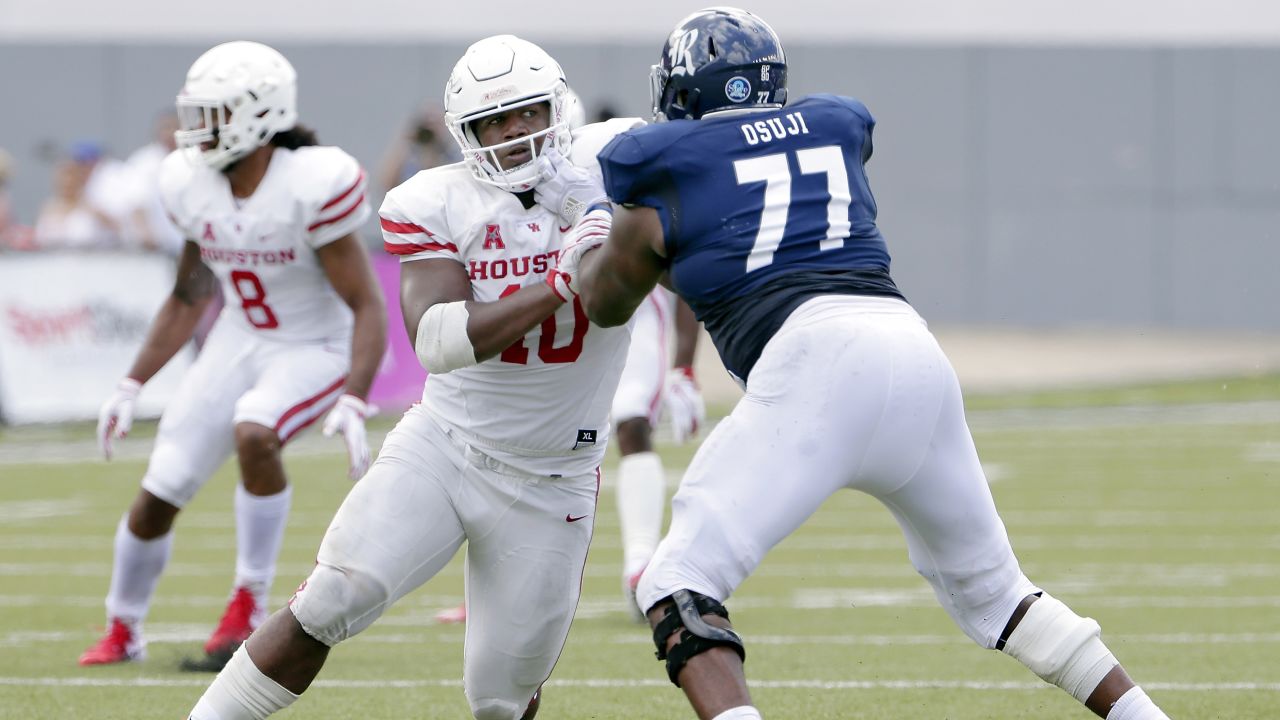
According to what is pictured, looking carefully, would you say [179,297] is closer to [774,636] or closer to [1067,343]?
[774,636]

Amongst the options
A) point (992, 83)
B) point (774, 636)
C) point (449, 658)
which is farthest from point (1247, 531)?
point (992, 83)

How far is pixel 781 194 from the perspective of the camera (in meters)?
3.73

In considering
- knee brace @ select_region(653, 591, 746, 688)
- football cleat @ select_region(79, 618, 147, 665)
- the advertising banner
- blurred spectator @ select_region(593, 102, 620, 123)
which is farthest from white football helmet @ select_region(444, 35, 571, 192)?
the advertising banner

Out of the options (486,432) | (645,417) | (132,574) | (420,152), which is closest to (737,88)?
(486,432)

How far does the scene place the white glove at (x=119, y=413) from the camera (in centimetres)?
596

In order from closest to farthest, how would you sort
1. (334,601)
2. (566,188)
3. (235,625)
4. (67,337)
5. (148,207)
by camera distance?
(334,601) < (566,188) < (235,625) < (67,337) < (148,207)

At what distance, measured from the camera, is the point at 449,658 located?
6031 mm

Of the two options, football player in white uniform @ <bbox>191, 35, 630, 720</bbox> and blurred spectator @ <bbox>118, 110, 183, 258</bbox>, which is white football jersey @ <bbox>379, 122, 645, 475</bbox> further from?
blurred spectator @ <bbox>118, 110, 183, 258</bbox>

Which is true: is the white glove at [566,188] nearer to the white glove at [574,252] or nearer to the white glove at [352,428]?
the white glove at [574,252]

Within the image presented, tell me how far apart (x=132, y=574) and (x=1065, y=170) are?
17.1m

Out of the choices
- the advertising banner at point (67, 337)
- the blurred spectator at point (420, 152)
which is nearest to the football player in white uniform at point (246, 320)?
the blurred spectator at point (420, 152)

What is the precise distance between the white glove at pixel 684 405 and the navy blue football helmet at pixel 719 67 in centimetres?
215

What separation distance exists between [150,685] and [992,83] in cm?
1760

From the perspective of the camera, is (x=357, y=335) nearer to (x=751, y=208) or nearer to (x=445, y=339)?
(x=445, y=339)
